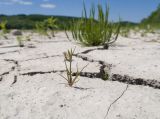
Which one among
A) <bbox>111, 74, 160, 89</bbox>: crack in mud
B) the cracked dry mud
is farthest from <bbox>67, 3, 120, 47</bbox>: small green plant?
<bbox>111, 74, 160, 89</bbox>: crack in mud

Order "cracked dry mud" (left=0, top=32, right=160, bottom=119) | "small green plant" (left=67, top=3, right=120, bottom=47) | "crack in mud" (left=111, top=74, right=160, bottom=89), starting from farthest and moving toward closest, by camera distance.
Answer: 1. "small green plant" (left=67, top=3, right=120, bottom=47)
2. "crack in mud" (left=111, top=74, right=160, bottom=89)
3. "cracked dry mud" (left=0, top=32, right=160, bottom=119)

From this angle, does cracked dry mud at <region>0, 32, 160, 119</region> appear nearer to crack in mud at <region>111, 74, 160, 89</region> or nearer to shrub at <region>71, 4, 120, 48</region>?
crack in mud at <region>111, 74, 160, 89</region>

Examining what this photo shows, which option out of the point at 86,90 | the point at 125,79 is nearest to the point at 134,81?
the point at 125,79

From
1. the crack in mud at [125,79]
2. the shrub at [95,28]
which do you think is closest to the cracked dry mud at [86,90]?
the crack in mud at [125,79]

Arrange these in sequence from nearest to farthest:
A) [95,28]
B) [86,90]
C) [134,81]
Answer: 1. [86,90]
2. [134,81]
3. [95,28]

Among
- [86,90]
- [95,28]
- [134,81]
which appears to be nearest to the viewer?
[86,90]

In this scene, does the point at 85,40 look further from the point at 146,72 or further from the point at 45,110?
the point at 45,110

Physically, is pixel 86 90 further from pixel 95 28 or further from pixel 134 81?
pixel 95 28

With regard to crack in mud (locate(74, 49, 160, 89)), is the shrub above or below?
above

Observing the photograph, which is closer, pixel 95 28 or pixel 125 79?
pixel 125 79
